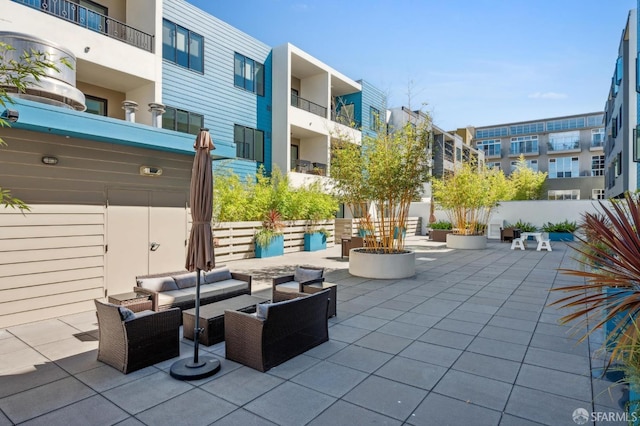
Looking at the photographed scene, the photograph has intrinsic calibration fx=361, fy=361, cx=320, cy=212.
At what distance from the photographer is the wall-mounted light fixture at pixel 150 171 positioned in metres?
6.88

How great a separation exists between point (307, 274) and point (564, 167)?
4724 centimetres

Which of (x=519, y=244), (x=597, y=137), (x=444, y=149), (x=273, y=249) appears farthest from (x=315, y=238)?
(x=597, y=137)

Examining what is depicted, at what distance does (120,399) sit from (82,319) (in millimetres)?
3099

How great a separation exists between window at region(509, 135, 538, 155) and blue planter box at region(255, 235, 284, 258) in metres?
43.0

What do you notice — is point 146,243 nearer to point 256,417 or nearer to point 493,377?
point 256,417

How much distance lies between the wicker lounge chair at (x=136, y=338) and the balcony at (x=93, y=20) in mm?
9962

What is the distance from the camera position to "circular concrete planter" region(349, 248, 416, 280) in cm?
898

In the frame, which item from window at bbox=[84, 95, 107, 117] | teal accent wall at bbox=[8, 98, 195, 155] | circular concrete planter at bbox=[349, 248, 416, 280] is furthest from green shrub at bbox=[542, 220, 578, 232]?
window at bbox=[84, 95, 107, 117]

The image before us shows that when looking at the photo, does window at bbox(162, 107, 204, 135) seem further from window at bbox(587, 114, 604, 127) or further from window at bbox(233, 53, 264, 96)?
window at bbox(587, 114, 604, 127)

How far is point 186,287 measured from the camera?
19.5 ft

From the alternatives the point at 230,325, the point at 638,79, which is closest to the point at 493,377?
the point at 230,325

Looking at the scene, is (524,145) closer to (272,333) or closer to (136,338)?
(272,333)

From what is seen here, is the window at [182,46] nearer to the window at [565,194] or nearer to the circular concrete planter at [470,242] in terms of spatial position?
the circular concrete planter at [470,242]

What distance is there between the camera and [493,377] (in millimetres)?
3678
